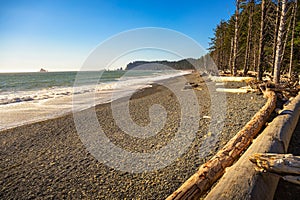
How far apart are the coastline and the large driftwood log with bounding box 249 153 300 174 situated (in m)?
1.45

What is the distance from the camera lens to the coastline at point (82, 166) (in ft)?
10.8

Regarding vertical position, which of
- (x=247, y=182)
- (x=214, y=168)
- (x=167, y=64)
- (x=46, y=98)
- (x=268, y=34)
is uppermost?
(x=268, y=34)

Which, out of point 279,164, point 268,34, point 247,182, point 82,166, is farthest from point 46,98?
point 268,34

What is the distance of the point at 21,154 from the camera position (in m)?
5.10

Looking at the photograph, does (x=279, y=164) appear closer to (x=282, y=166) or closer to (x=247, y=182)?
(x=282, y=166)

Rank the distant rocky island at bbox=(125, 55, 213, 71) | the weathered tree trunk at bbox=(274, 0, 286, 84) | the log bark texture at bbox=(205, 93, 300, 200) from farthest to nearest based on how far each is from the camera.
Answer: the distant rocky island at bbox=(125, 55, 213, 71)
the weathered tree trunk at bbox=(274, 0, 286, 84)
the log bark texture at bbox=(205, 93, 300, 200)

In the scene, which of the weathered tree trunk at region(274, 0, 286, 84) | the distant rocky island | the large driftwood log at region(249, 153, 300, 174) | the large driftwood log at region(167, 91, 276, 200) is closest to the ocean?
the distant rocky island

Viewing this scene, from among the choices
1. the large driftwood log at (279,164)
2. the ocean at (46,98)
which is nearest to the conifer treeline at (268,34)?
the large driftwood log at (279,164)

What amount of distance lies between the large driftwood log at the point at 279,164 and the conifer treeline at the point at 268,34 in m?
9.39

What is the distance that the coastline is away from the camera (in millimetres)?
3299

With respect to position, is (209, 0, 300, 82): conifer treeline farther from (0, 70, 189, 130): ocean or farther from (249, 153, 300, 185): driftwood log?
(0, 70, 189, 130): ocean

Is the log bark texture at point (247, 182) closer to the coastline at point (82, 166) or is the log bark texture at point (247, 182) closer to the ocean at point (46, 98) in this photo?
the coastline at point (82, 166)

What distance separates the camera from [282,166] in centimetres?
230

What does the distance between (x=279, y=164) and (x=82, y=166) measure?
3846 millimetres
